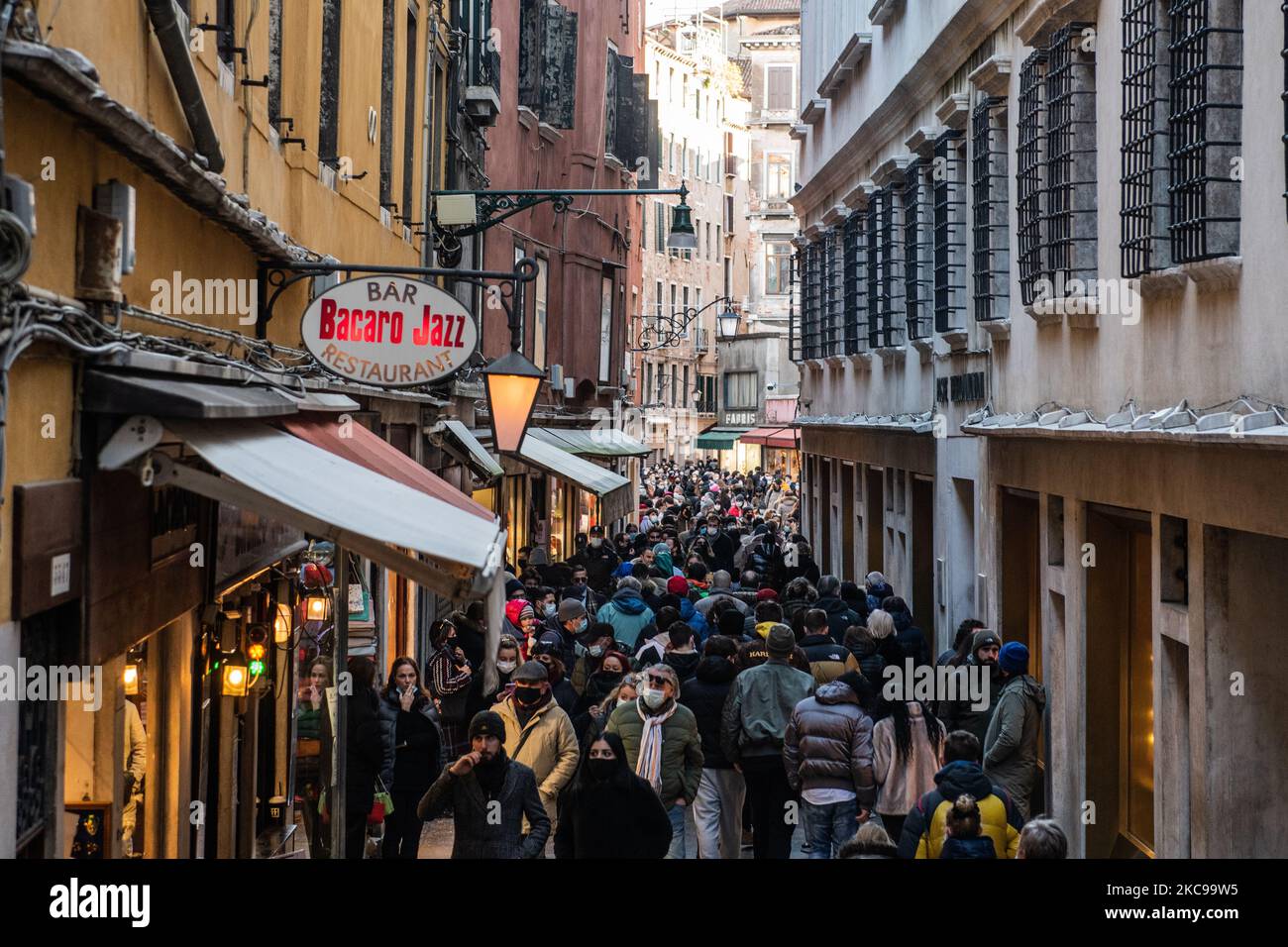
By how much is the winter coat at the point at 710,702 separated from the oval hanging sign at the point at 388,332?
3028 mm

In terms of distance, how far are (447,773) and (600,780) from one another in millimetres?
876

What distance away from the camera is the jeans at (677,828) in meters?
11.5

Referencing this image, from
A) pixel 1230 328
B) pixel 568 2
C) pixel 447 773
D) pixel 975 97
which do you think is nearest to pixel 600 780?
pixel 447 773

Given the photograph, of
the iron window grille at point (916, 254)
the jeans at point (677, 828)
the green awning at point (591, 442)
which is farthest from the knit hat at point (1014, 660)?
the green awning at point (591, 442)

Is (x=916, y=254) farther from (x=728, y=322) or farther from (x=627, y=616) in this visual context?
(x=728, y=322)

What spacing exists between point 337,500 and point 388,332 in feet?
12.4

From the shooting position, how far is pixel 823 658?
12.6 m

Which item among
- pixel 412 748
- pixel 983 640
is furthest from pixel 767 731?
pixel 412 748

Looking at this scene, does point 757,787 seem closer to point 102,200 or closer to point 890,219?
point 102,200

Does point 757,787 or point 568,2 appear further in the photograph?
point 568,2

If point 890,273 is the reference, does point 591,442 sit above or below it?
below

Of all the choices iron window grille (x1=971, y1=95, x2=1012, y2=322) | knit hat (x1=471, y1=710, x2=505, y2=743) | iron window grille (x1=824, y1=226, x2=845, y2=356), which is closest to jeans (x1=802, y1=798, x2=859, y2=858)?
knit hat (x1=471, y1=710, x2=505, y2=743)
